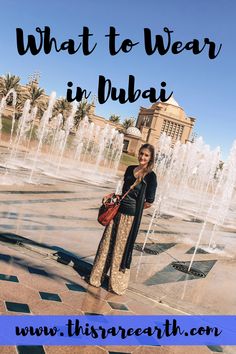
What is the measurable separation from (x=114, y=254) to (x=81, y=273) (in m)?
0.63

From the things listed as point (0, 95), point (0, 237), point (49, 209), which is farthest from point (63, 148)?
point (0, 237)

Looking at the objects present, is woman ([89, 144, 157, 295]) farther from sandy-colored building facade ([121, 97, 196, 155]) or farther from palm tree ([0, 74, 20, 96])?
sandy-colored building facade ([121, 97, 196, 155])

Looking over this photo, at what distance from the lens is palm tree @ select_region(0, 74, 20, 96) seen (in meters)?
39.3

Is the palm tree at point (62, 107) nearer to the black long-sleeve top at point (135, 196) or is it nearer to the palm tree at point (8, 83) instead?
the palm tree at point (8, 83)

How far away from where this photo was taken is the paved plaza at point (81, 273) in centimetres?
328

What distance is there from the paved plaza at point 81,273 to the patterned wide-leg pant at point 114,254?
0.11m

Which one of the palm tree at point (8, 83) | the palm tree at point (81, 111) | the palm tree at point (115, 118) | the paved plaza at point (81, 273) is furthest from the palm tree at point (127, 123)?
the paved plaza at point (81, 273)

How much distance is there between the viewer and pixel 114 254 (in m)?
3.94

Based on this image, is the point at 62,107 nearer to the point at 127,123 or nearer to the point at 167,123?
the point at 127,123

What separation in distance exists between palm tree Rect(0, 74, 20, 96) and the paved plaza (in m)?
33.7

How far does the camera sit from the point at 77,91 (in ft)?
19.4

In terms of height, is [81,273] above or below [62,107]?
below

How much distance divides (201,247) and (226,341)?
15.1 ft

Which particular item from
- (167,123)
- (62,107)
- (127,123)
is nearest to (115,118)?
(127,123)
